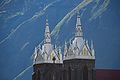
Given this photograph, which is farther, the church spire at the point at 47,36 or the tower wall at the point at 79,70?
the church spire at the point at 47,36

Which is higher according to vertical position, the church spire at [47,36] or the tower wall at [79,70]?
the church spire at [47,36]

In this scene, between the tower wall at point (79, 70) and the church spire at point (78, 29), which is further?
the church spire at point (78, 29)

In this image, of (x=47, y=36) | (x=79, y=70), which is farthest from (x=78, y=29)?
(x=79, y=70)

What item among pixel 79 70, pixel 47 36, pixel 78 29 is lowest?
pixel 79 70

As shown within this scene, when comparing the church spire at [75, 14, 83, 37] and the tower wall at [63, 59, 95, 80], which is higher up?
the church spire at [75, 14, 83, 37]

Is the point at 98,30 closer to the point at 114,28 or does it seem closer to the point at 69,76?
the point at 114,28

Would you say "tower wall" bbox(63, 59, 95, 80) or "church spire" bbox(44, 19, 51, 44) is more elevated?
"church spire" bbox(44, 19, 51, 44)

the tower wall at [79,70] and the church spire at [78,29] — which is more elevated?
the church spire at [78,29]

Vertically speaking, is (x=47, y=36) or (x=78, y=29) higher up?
(x=78, y=29)

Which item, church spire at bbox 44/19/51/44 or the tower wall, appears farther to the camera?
church spire at bbox 44/19/51/44

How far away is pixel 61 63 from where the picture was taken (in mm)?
5035

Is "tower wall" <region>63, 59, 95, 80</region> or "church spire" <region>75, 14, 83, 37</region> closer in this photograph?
"tower wall" <region>63, 59, 95, 80</region>

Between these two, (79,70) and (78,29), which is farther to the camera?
(78,29)

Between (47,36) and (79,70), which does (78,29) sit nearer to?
(47,36)
